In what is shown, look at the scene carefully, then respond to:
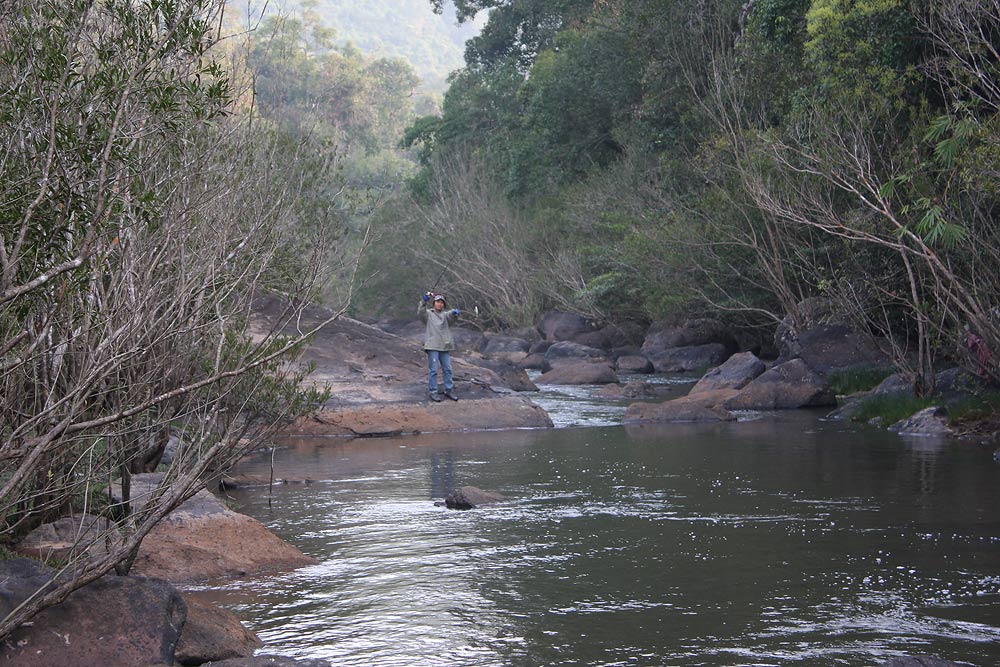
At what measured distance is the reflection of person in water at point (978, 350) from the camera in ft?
51.2

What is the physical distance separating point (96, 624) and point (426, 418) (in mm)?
12682

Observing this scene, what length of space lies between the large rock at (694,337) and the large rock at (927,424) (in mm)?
14361

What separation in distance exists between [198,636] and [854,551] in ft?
16.6

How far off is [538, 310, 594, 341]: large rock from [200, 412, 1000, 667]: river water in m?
21.5

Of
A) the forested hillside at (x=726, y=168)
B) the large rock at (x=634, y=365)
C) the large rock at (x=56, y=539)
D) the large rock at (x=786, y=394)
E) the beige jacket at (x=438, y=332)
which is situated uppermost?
the forested hillside at (x=726, y=168)

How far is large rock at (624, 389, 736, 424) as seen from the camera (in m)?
19.0

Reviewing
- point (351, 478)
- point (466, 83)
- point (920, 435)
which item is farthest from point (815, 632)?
point (466, 83)

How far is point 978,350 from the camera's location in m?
15.9

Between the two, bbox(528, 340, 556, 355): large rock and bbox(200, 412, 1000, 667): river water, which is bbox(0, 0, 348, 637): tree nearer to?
bbox(200, 412, 1000, 667): river water

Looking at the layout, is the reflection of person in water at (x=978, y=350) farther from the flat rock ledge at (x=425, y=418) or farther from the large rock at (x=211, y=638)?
the large rock at (x=211, y=638)

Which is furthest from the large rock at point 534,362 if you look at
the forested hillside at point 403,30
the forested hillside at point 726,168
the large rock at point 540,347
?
the forested hillside at point 403,30

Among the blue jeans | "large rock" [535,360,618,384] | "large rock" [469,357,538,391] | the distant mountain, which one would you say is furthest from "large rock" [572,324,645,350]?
the distant mountain

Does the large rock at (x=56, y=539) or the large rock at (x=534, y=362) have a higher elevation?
the large rock at (x=534, y=362)

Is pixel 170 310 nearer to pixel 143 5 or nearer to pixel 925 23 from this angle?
pixel 143 5
